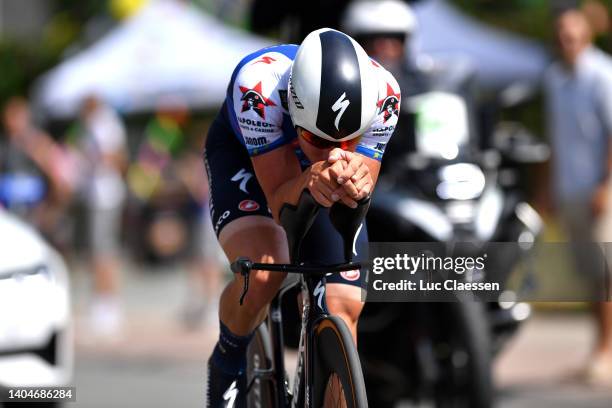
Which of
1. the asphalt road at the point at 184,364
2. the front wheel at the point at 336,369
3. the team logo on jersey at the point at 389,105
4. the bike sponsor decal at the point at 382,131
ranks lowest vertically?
the front wheel at the point at 336,369

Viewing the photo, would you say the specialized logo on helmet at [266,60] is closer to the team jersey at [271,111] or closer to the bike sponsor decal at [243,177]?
the team jersey at [271,111]

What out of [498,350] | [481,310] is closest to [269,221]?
[481,310]

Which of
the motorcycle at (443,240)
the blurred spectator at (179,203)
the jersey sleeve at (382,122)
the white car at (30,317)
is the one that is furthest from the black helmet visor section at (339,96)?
the blurred spectator at (179,203)

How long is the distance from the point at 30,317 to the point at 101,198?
6217 mm

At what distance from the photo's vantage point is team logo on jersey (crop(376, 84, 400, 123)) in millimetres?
4512

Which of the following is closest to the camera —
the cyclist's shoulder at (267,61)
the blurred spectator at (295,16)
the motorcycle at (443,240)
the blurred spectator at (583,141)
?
the cyclist's shoulder at (267,61)

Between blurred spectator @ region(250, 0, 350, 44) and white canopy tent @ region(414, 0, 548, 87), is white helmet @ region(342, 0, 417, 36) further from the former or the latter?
white canopy tent @ region(414, 0, 548, 87)

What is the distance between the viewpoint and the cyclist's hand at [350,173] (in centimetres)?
405

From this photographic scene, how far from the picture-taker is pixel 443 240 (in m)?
6.75

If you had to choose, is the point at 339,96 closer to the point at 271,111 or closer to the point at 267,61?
the point at 271,111

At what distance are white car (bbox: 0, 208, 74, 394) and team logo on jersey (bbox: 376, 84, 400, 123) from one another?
2607 millimetres

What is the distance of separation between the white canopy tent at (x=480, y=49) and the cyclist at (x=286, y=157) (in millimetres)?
12291

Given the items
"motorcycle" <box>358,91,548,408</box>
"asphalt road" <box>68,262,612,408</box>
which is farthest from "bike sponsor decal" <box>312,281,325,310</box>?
"asphalt road" <box>68,262,612,408</box>

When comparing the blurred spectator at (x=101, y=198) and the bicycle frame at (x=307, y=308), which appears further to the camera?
the blurred spectator at (x=101, y=198)
